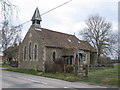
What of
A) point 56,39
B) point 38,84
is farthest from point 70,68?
point 56,39

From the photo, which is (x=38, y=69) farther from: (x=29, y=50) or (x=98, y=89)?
(x=98, y=89)

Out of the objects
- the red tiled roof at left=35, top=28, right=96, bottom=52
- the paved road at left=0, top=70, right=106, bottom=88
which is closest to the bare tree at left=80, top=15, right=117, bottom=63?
the red tiled roof at left=35, top=28, right=96, bottom=52

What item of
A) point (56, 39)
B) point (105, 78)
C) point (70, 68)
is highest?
point (56, 39)

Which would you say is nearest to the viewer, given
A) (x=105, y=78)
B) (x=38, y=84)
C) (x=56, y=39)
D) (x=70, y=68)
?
(x=38, y=84)

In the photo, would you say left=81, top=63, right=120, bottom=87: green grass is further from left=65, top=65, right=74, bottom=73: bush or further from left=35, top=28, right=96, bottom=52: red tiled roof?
left=35, top=28, right=96, bottom=52: red tiled roof

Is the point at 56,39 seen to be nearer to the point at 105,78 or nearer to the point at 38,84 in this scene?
the point at 105,78

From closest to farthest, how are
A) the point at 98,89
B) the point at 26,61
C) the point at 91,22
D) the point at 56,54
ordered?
1. the point at 98,89
2. the point at 56,54
3. the point at 26,61
4. the point at 91,22

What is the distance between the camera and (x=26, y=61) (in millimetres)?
33094

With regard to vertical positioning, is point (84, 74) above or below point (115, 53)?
below

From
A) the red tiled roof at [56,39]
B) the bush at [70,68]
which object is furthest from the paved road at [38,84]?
the red tiled roof at [56,39]

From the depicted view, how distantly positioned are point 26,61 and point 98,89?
908 inches

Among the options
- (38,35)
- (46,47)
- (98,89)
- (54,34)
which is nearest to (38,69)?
(46,47)

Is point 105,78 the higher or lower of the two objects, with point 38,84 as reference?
higher

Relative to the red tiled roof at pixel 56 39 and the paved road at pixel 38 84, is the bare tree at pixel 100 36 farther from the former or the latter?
the paved road at pixel 38 84
